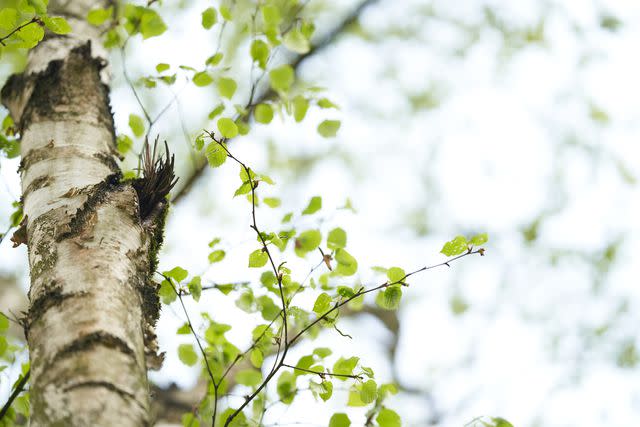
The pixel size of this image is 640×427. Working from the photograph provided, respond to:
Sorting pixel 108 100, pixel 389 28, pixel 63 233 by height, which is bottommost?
pixel 63 233

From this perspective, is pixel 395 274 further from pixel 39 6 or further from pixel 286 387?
pixel 39 6

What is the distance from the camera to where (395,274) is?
1399 millimetres

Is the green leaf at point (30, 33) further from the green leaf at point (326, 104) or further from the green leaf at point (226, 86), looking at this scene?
the green leaf at point (326, 104)

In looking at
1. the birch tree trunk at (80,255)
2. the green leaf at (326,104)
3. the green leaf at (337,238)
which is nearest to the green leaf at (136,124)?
the birch tree trunk at (80,255)

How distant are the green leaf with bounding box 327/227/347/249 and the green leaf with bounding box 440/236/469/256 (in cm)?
31

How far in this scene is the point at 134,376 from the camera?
0.98m

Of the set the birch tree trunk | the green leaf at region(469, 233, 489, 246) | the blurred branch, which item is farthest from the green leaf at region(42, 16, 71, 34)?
the blurred branch

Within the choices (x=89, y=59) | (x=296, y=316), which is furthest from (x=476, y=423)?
(x=89, y=59)

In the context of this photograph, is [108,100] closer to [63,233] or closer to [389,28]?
[63,233]

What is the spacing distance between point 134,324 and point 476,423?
2.88 feet

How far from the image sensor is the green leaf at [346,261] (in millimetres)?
1496

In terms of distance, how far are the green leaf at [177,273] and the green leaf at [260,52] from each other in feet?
2.26

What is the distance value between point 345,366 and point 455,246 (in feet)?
1.47

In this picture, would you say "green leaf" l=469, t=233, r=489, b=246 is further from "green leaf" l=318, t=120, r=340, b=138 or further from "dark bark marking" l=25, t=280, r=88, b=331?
"dark bark marking" l=25, t=280, r=88, b=331
